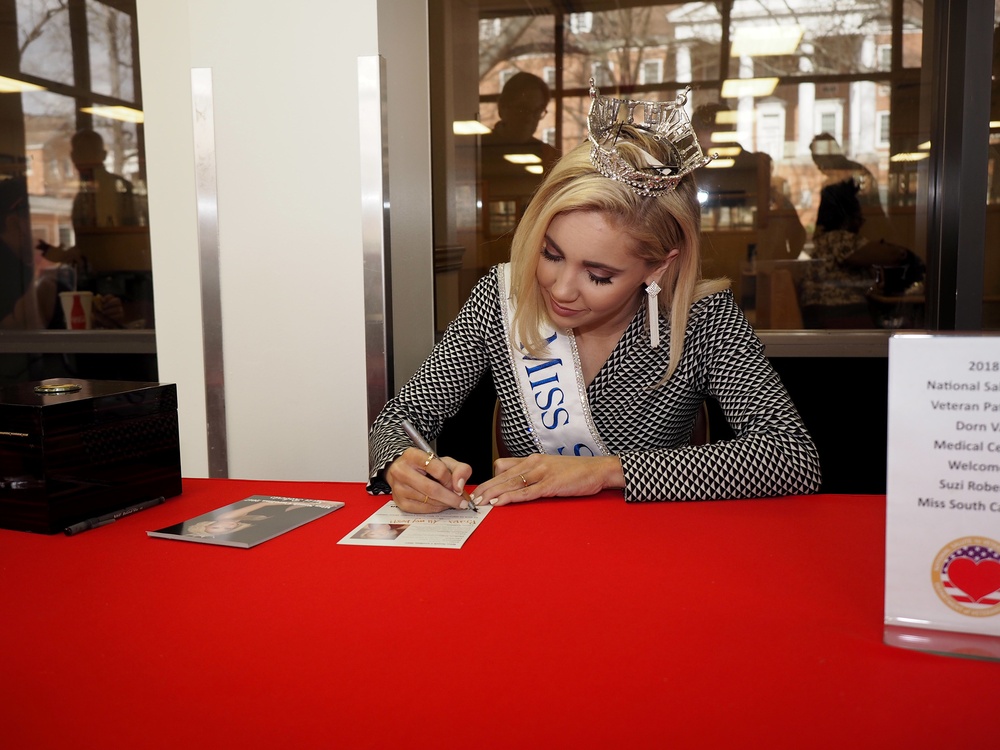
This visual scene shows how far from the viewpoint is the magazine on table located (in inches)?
41.1

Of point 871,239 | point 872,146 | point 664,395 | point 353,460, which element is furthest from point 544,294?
point 872,146

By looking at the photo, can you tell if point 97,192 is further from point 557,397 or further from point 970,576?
point 970,576

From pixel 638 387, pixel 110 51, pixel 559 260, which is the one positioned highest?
pixel 110 51

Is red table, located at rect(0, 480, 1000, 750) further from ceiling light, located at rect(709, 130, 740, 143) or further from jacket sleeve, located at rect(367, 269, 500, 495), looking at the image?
ceiling light, located at rect(709, 130, 740, 143)

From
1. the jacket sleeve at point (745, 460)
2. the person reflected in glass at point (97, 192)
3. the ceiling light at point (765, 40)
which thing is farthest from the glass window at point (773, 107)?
the jacket sleeve at point (745, 460)

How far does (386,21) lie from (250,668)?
1678 mm

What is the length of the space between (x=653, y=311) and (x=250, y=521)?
0.91 m

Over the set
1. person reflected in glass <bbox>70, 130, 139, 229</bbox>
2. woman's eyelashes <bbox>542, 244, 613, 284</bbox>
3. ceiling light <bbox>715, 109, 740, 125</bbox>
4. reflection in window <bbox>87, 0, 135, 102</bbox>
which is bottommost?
woman's eyelashes <bbox>542, 244, 613, 284</bbox>

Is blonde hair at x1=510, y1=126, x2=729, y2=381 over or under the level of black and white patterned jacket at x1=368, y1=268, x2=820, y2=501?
over

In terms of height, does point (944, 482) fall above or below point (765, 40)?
below

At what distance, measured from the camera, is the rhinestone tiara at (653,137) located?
152 cm

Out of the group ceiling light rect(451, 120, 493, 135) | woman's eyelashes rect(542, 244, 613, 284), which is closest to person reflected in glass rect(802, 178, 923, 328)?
ceiling light rect(451, 120, 493, 135)

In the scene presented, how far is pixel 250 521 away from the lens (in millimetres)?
1121

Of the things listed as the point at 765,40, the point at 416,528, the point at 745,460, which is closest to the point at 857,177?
the point at 765,40
